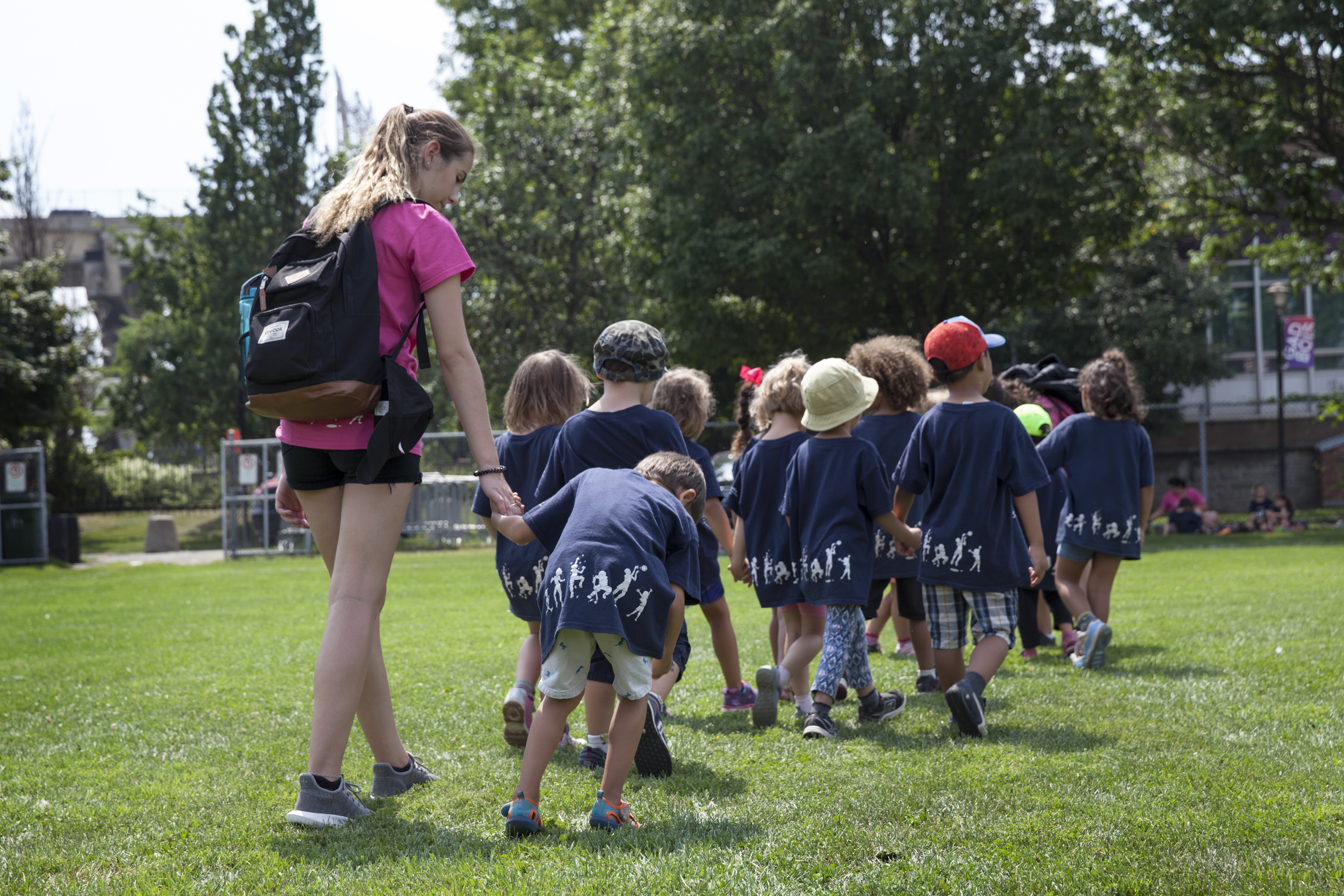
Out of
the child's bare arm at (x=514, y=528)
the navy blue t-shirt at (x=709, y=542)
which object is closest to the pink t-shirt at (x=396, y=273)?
the child's bare arm at (x=514, y=528)

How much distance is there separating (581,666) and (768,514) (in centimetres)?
216

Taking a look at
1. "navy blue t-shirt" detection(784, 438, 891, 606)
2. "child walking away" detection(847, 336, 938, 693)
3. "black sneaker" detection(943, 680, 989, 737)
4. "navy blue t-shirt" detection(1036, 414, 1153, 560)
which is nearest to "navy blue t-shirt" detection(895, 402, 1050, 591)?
"navy blue t-shirt" detection(784, 438, 891, 606)

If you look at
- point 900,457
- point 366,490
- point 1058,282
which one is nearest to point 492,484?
point 366,490

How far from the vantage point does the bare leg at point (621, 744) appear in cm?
341

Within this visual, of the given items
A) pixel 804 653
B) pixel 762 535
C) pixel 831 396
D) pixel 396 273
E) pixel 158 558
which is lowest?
pixel 158 558

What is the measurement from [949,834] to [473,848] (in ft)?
4.35

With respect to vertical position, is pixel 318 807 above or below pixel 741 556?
below

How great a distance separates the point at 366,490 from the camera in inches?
134

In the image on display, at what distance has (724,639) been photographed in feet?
17.4

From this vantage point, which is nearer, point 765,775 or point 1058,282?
point 765,775

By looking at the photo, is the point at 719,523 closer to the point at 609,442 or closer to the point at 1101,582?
the point at 609,442

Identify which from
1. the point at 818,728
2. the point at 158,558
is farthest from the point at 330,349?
the point at 158,558

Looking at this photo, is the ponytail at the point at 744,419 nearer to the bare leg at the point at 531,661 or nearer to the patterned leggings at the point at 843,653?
the patterned leggings at the point at 843,653

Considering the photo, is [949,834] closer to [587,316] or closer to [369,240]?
[369,240]
